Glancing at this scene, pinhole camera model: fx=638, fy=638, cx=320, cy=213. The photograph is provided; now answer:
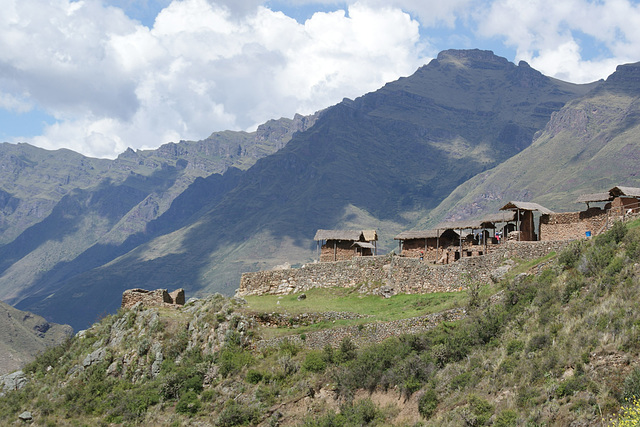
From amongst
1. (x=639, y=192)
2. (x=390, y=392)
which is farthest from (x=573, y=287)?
(x=639, y=192)

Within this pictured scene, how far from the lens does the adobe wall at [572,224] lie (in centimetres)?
4175

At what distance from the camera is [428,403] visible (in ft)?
92.6

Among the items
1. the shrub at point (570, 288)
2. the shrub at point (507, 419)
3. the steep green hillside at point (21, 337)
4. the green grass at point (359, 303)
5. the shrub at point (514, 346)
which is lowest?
the steep green hillside at point (21, 337)

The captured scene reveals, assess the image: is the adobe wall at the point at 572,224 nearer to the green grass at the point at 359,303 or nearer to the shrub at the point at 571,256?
the shrub at the point at 571,256

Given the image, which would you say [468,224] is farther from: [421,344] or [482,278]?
[421,344]

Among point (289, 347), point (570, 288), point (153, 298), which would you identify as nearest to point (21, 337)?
point (153, 298)

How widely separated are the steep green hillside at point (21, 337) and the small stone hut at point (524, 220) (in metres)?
90.7

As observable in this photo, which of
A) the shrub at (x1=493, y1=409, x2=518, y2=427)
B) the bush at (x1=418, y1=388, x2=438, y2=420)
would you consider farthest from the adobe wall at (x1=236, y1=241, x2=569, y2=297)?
the shrub at (x1=493, y1=409, x2=518, y2=427)

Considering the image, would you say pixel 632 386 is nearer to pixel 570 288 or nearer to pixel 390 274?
pixel 570 288

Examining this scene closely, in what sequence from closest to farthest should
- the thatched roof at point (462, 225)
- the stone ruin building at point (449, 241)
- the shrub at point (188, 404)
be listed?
the shrub at point (188, 404) < the stone ruin building at point (449, 241) < the thatched roof at point (462, 225)

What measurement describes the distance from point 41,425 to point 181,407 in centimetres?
955

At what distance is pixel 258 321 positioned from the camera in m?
40.2

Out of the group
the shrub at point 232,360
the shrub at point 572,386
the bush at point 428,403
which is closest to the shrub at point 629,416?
the shrub at point 572,386

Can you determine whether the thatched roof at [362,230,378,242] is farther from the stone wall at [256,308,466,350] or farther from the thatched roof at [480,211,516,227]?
the stone wall at [256,308,466,350]
